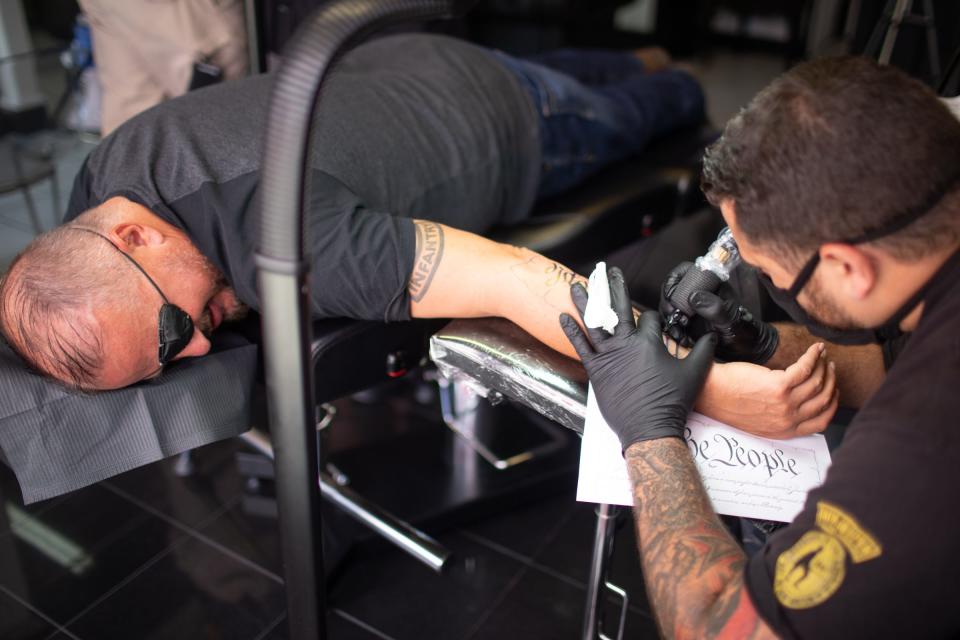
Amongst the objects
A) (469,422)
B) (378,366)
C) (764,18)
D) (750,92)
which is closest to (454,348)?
(378,366)

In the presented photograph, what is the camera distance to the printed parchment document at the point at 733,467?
0.87 metres

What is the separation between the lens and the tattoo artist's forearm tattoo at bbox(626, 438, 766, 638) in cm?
76

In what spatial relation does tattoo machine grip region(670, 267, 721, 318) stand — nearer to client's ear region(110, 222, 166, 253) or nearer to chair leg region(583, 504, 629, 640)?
chair leg region(583, 504, 629, 640)

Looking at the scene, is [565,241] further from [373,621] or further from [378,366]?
[373,621]

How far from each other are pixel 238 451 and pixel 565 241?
3.15 ft

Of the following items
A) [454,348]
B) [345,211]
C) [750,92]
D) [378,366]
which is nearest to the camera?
[454,348]

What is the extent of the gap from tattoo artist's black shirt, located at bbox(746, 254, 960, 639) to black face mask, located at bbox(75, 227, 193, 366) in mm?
854

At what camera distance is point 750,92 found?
14.3 ft

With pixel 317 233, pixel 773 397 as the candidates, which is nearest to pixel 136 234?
pixel 317 233

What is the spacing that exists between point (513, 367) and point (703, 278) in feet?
0.92

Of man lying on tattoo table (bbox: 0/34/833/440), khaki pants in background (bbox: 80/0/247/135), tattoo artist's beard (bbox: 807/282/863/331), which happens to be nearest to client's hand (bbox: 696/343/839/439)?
man lying on tattoo table (bbox: 0/34/833/440)

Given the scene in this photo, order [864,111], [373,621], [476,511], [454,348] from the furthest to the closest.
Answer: [476,511]
[373,621]
[454,348]
[864,111]

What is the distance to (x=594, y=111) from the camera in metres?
1.81

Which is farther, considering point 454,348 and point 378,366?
point 378,366
